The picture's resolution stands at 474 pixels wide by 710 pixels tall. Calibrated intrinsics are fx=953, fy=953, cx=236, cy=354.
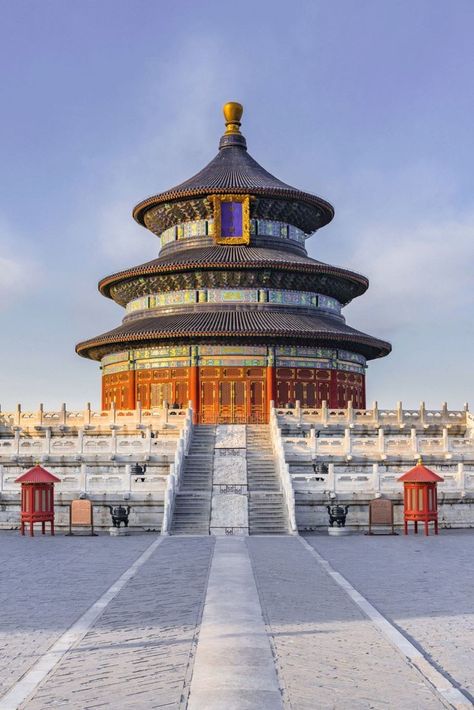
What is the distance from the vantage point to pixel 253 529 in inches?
1179

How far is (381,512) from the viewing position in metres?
30.3

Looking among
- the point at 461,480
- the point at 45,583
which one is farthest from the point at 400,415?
the point at 45,583

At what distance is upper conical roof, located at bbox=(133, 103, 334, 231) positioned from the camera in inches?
2307

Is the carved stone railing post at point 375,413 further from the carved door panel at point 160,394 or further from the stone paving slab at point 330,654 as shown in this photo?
the stone paving slab at point 330,654

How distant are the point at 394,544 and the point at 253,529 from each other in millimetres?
5075

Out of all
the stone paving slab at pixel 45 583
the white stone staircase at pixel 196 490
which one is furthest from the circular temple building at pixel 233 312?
the stone paving slab at pixel 45 583

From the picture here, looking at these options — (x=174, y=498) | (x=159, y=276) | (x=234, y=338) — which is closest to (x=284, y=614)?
(x=174, y=498)

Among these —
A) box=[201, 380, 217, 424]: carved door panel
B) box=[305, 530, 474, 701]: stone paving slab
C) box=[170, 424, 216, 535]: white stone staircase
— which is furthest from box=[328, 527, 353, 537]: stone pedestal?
box=[201, 380, 217, 424]: carved door panel

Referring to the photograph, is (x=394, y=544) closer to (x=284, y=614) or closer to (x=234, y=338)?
(x=284, y=614)

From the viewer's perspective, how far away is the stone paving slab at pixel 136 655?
9.67 m

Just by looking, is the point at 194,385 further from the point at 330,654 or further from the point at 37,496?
→ the point at 330,654

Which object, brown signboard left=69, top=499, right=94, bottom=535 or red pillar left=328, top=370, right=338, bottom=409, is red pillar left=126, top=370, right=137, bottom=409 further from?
brown signboard left=69, top=499, right=94, bottom=535

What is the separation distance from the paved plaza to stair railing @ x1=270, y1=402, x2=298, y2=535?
6.75 m

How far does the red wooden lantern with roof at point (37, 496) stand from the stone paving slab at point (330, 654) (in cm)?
1285
